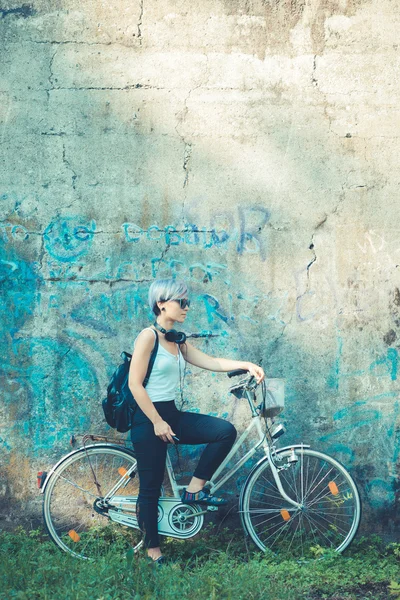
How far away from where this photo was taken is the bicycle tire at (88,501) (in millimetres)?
4746

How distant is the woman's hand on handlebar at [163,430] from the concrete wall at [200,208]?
2.73ft

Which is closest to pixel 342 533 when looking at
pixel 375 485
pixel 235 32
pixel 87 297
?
pixel 375 485

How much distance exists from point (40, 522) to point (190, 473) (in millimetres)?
1176

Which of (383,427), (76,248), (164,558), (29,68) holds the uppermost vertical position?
(29,68)

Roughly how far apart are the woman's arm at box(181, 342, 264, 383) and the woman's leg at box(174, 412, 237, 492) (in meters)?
0.36

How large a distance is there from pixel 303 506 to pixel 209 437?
843mm

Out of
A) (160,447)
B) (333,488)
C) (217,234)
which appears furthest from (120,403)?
(333,488)

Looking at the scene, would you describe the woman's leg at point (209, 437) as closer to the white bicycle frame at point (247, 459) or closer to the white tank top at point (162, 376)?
the white bicycle frame at point (247, 459)

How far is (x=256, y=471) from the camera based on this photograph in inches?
186

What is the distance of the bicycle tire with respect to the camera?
475 cm

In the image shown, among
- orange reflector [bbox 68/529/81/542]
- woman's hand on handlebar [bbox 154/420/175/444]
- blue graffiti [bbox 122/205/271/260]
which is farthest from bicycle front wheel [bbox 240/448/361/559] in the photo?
blue graffiti [bbox 122/205/271/260]

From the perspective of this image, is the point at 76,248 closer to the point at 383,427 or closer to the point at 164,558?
the point at 164,558

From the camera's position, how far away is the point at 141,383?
14.4 ft

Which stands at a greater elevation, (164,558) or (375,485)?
(375,485)
